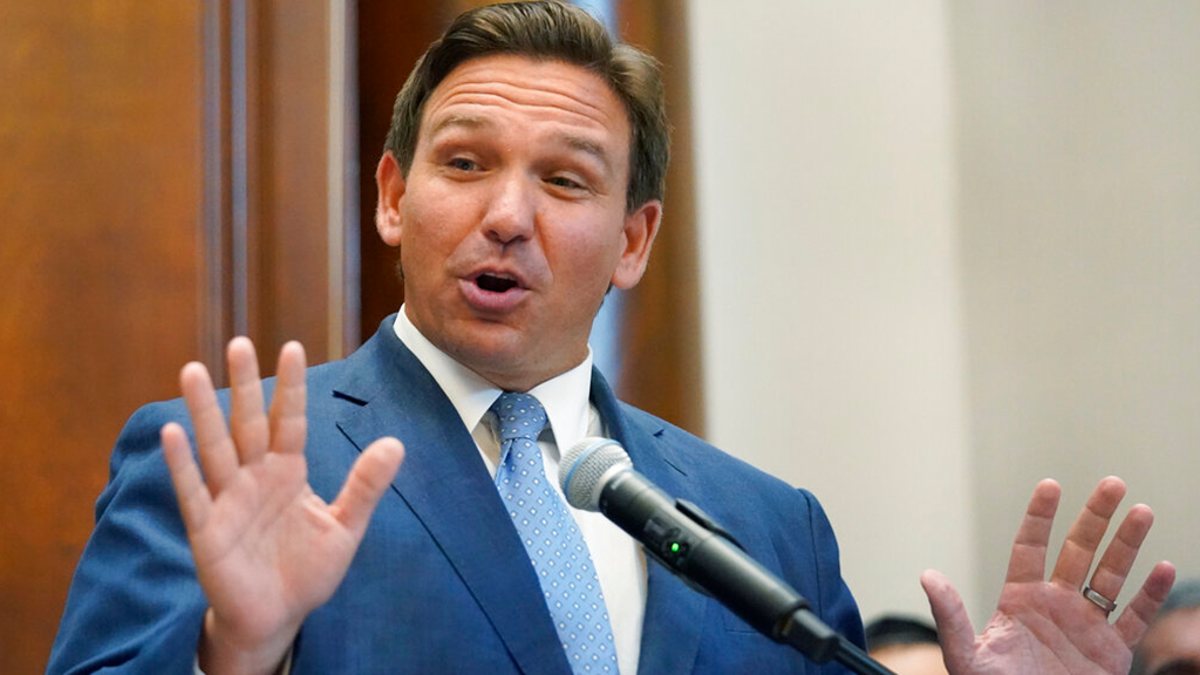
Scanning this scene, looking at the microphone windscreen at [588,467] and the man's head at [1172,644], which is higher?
the microphone windscreen at [588,467]

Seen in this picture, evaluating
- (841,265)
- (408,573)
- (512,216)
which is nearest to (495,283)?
(512,216)

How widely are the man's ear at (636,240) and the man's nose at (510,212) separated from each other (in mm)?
343

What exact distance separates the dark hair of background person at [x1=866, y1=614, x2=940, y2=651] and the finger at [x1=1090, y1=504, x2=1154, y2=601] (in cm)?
57

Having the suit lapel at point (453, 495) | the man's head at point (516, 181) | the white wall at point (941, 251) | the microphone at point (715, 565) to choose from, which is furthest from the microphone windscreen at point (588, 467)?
the white wall at point (941, 251)

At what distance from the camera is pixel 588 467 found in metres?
1.30

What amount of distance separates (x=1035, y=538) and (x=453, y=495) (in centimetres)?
69

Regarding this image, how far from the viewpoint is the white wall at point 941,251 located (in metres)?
3.27

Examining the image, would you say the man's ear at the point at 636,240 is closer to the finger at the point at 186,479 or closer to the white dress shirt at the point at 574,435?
the white dress shirt at the point at 574,435

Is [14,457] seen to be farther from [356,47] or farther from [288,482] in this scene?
[288,482]

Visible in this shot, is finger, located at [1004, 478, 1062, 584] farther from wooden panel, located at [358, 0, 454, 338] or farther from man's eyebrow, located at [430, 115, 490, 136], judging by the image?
wooden panel, located at [358, 0, 454, 338]

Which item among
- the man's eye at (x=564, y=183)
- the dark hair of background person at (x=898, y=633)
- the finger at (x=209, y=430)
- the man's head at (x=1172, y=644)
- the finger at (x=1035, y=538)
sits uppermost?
the man's eye at (x=564, y=183)

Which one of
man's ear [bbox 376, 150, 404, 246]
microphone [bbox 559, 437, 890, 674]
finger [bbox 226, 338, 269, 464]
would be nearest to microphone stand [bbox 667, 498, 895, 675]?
microphone [bbox 559, 437, 890, 674]

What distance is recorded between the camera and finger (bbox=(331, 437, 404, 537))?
4.17 ft

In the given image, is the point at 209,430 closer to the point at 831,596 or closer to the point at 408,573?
the point at 408,573
